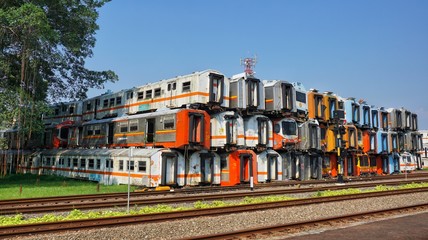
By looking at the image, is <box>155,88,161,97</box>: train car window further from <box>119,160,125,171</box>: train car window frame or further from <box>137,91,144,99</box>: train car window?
<box>119,160,125,171</box>: train car window frame

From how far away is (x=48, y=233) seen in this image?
10.3 meters

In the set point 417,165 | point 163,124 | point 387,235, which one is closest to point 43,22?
point 163,124

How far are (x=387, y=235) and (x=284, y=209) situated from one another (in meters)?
5.52

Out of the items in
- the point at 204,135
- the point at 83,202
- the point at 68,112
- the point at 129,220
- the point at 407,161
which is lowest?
the point at 83,202

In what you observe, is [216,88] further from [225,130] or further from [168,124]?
[168,124]

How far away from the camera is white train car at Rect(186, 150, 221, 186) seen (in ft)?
94.5

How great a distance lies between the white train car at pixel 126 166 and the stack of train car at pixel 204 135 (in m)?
0.08

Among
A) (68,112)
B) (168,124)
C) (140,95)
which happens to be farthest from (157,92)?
(68,112)

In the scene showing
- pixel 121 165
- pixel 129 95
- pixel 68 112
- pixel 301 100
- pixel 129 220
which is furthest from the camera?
pixel 68 112

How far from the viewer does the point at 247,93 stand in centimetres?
3431

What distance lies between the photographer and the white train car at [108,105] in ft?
125

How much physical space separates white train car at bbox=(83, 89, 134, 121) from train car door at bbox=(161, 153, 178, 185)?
42.7 ft

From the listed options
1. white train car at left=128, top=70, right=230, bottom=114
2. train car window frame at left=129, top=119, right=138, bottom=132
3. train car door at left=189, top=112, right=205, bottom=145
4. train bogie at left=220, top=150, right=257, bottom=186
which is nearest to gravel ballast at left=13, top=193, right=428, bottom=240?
train car door at left=189, top=112, right=205, bottom=145

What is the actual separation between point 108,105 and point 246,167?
18.8 m
